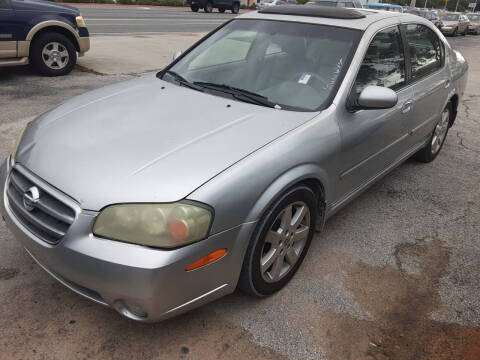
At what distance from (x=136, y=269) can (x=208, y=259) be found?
13.6 inches

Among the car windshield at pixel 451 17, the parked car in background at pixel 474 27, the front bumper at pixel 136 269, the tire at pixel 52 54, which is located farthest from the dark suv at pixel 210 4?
the front bumper at pixel 136 269

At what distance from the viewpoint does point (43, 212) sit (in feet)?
6.99

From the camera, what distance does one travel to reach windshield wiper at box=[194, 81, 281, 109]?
Result: 9.24 feet

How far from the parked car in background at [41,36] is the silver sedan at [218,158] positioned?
4.51 metres

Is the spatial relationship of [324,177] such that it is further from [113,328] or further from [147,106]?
[113,328]

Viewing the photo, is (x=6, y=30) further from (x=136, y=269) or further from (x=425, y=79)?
(x=136, y=269)

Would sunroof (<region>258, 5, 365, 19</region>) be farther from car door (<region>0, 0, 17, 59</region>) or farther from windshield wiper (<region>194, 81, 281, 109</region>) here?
car door (<region>0, 0, 17, 59</region>)

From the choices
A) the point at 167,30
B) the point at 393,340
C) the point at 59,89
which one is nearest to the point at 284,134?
the point at 393,340

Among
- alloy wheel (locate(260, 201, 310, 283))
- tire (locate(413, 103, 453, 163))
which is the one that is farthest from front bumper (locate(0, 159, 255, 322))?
tire (locate(413, 103, 453, 163))

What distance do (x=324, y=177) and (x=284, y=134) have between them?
0.43 metres

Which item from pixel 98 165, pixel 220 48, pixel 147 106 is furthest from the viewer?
pixel 220 48

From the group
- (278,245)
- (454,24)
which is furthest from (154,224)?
(454,24)

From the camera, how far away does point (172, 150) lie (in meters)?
2.26

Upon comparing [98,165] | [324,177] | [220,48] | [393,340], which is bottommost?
[393,340]
